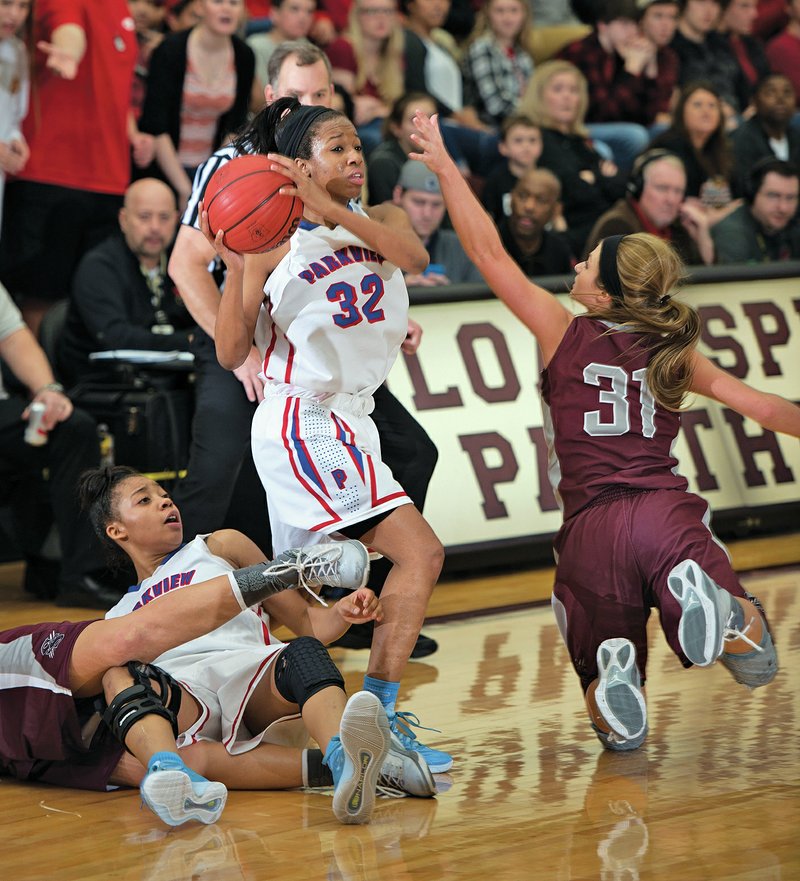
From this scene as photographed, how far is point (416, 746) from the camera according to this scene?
4.54 meters

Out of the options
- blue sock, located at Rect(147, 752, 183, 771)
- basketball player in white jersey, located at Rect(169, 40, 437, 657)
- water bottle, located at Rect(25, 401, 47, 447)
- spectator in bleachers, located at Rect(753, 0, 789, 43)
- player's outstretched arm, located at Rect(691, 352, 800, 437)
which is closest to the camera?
blue sock, located at Rect(147, 752, 183, 771)

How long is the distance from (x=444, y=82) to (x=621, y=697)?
7328 millimetres

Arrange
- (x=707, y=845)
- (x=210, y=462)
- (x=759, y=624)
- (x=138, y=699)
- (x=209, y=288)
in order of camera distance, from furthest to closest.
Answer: (x=210, y=462) → (x=209, y=288) → (x=759, y=624) → (x=138, y=699) → (x=707, y=845)

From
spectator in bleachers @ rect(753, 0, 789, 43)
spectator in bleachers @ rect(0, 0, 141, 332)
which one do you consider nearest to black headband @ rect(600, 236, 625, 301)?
spectator in bleachers @ rect(0, 0, 141, 332)

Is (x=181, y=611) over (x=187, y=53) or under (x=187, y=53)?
under

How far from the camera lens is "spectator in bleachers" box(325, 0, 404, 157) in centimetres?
1026

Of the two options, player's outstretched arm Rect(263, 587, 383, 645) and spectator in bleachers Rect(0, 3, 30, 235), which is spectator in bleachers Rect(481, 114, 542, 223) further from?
player's outstretched arm Rect(263, 587, 383, 645)

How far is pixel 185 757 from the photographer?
4.37m

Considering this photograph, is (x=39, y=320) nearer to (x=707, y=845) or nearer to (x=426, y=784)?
(x=426, y=784)

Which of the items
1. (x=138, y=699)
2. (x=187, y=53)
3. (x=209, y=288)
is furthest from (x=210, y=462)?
(x=187, y=53)

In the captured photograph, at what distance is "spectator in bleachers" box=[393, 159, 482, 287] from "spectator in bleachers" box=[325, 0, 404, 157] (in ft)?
4.81

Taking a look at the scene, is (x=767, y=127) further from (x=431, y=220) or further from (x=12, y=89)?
(x=12, y=89)

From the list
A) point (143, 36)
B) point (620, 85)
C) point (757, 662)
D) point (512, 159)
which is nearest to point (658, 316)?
point (757, 662)

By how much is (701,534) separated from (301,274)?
145 cm
